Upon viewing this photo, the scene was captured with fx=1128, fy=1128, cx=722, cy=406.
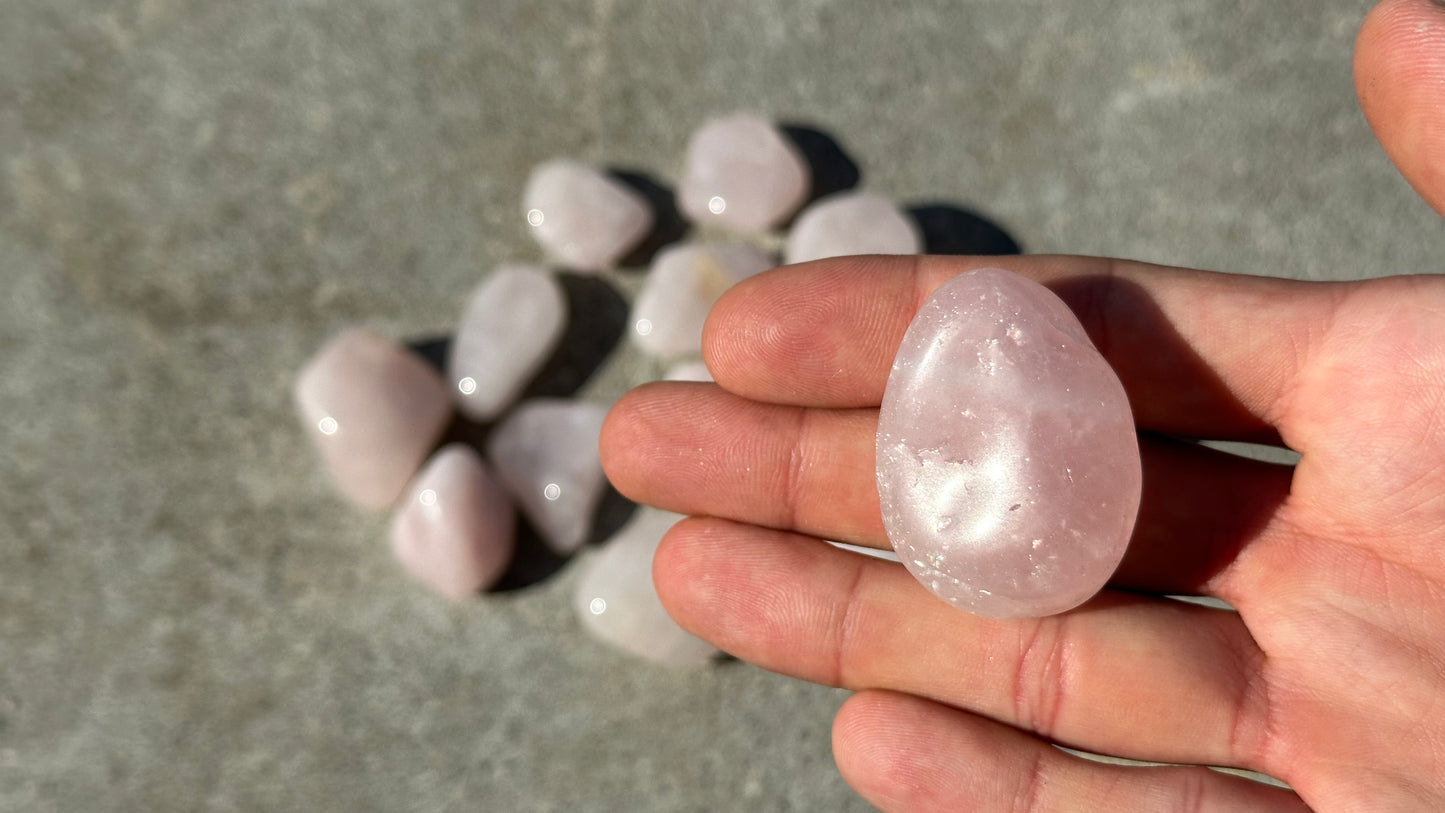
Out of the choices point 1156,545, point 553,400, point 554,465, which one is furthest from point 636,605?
point 1156,545

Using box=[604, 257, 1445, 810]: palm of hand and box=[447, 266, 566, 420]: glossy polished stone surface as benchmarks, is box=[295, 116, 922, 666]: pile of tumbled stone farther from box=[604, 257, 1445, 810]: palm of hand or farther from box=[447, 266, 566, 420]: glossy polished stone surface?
box=[604, 257, 1445, 810]: palm of hand

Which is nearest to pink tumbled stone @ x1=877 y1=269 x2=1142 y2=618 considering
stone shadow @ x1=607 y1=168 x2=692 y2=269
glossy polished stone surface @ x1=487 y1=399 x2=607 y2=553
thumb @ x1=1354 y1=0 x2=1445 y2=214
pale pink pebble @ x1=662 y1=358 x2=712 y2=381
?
thumb @ x1=1354 y1=0 x2=1445 y2=214

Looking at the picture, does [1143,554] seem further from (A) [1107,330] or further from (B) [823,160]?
(B) [823,160]

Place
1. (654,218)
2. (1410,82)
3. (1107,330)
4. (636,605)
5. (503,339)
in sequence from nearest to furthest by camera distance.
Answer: (1410,82) → (1107,330) → (636,605) → (503,339) → (654,218)

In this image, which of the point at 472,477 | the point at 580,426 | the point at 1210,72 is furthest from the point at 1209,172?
the point at 472,477

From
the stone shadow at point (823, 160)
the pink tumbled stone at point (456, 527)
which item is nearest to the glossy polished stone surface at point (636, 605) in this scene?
the pink tumbled stone at point (456, 527)

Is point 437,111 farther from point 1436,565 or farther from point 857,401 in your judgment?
point 1436,565
